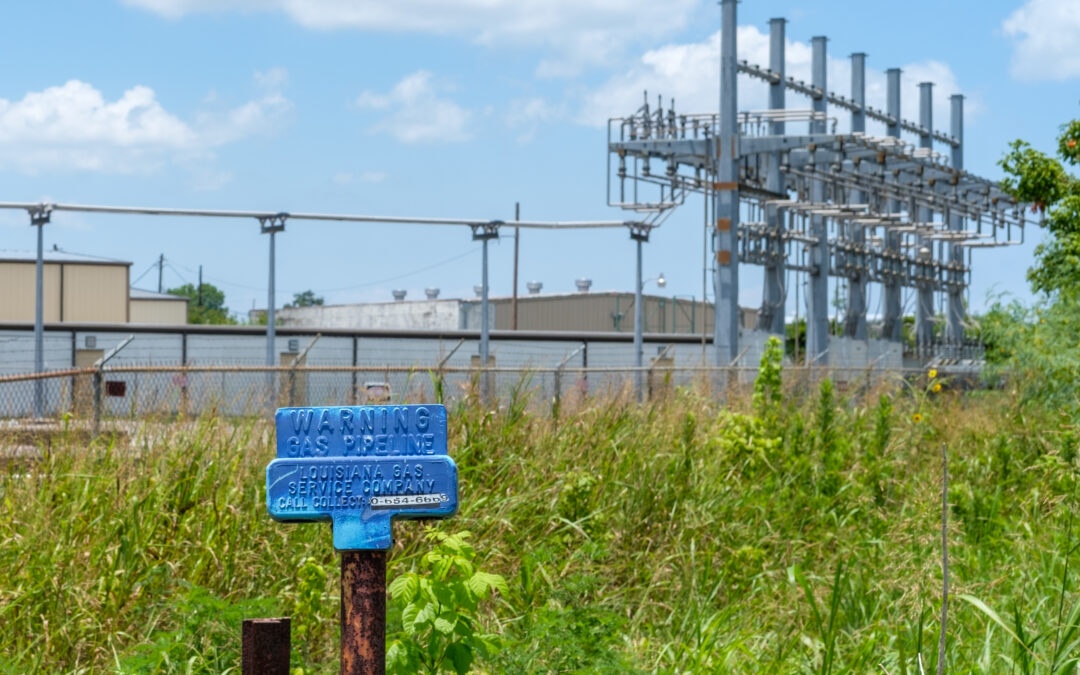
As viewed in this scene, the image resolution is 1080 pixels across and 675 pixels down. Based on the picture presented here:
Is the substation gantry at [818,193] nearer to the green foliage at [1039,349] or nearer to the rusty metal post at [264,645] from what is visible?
the green foliage at [1039,349]

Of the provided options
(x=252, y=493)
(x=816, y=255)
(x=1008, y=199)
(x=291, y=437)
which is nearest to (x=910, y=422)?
(x=252, y=493)

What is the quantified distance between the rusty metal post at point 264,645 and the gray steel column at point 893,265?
1299 inches

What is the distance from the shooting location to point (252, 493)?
646cm

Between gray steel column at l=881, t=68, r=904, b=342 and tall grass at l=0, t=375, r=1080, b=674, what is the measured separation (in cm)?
2702

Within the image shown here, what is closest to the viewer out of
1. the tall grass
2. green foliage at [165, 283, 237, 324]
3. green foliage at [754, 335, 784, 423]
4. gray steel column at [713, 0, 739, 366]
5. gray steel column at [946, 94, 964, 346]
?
the tall grass

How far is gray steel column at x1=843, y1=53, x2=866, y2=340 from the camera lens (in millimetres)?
34125

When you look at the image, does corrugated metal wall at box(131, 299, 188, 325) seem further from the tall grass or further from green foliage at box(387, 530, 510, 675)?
green foliage at box(387, 530, 510, 675)

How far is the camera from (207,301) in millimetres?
102938

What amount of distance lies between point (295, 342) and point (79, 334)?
5.31 metres

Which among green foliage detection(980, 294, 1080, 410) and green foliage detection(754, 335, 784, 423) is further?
green foliage detection(980, 294, 1080, 410)

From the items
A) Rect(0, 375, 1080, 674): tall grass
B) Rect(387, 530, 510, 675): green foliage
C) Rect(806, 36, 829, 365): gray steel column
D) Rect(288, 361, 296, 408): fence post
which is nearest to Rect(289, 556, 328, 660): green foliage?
Rect(0, 375, 1080, 674): tall grass

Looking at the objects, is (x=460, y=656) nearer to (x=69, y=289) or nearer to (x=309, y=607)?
(x=309, y=607)

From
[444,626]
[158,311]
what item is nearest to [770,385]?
[444,626]

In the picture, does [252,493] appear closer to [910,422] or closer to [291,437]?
[291,437]
